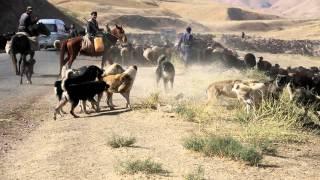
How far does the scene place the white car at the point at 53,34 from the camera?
37.6m

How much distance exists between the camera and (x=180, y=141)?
34.7 ft

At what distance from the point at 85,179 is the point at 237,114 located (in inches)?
198

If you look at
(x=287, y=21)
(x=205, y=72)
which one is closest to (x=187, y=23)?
(x=287, y=21)

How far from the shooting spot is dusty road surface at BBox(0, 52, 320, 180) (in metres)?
8.80

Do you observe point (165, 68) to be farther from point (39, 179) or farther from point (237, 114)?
point (39, 179)

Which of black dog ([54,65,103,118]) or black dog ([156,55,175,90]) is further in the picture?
black dog ([156,55,175,90])

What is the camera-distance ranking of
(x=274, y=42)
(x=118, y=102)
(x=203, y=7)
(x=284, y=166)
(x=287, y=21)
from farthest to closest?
(x=203, y=7) → (x=287, y=21) → (x=274, y=42) → (x=118, y=102) → (x=284, y=166)

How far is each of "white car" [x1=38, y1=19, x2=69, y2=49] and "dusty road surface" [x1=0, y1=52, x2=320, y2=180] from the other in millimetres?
22495

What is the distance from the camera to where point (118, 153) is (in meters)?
9.68

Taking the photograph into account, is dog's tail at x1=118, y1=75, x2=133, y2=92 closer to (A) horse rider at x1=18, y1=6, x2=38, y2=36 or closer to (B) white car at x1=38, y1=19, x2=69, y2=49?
(A) horse rider at x1=18, y1=6, x2=38, y2=36

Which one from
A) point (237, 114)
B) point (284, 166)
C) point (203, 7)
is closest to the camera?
point (284, 166)

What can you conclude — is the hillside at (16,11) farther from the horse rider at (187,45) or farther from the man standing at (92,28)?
the man standing at (92,28)

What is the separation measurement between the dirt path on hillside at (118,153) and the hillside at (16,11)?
42255 mm

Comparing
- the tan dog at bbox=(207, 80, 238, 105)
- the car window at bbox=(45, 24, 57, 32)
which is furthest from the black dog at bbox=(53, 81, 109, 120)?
the car window at bbox=(45, 24, 57, 32)
